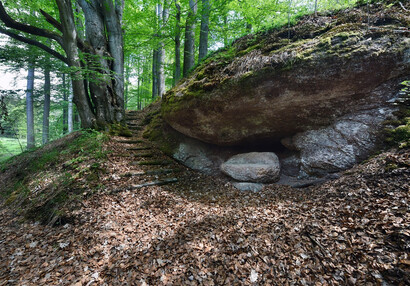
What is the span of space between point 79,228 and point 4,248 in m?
1.08

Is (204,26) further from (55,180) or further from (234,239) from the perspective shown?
(234,239)

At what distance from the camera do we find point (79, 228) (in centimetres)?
314

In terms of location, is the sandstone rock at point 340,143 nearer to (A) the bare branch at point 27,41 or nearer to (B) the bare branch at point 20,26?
(A) the bare branch at point 27,41

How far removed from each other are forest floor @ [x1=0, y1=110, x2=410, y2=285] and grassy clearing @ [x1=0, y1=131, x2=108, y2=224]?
0.28 metres

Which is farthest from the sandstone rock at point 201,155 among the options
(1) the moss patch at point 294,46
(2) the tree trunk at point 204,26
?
(2) the tree trunk at point 204,26

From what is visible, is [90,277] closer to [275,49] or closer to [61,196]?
[61,196]

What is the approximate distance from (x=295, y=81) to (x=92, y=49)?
24.0 feet

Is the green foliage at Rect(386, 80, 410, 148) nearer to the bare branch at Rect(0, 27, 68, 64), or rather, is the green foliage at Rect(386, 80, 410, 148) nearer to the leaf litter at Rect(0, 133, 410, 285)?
the leaf litter at Rect(0, 133, 410, 285)

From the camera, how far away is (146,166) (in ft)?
17.5

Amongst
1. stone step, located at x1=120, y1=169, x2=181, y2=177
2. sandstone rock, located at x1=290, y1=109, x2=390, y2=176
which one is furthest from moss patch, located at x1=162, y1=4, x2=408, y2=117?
stone step, located at x1=120, y1=169, x2=181, y2=177

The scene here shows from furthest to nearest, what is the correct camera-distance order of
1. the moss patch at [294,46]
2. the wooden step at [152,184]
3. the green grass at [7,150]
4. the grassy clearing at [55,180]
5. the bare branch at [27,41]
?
1. the green grass at [7,150]
2. the bare branch at [27,41]
3. the wooden step at [152,184]
4. the moss patch at [294,46]
5. the grassy clearing at [55,180]

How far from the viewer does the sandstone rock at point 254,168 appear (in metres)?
4.71

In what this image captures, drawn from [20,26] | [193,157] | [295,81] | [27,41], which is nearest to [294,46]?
[295,81]

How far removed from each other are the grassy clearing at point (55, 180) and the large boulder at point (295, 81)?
291 centimetres
